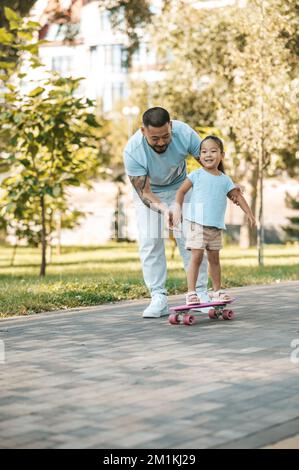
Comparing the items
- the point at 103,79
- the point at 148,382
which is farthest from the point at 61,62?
the point at 148,382

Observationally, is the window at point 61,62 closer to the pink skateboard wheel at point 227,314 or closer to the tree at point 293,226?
the tree at point 293,226

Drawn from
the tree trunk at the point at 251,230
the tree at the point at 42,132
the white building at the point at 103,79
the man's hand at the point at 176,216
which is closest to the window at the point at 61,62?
the white building at the point at 103,79

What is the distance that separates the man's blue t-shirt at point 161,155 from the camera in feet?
30.0

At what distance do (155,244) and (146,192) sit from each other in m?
0.54

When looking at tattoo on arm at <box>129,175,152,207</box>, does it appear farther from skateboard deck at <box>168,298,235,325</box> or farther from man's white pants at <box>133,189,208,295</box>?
skateboard deck at <box>168,298,235,325</box>

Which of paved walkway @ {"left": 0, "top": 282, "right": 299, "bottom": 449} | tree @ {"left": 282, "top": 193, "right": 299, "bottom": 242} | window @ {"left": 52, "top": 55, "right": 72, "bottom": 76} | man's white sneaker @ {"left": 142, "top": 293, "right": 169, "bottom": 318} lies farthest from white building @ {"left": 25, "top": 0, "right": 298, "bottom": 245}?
paved walkway @ {"left": 0, "top": 282, "right": 299, "bottom": 449}

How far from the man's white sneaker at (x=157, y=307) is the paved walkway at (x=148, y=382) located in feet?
0.33

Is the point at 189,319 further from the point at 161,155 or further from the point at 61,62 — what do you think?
the point at 61,62

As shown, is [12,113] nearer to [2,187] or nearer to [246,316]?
[2,187]

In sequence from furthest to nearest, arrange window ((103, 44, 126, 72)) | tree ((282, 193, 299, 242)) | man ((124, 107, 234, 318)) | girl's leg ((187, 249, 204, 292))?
window ((103, 44, 126, 72)) < tree ((282, 193, 299, 242)) < girl's leg ((187, 249, 204, 292)) < man ((124, 107, 234, 318))

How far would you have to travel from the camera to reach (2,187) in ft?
56.5

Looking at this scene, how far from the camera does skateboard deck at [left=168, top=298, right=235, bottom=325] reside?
882 cm
